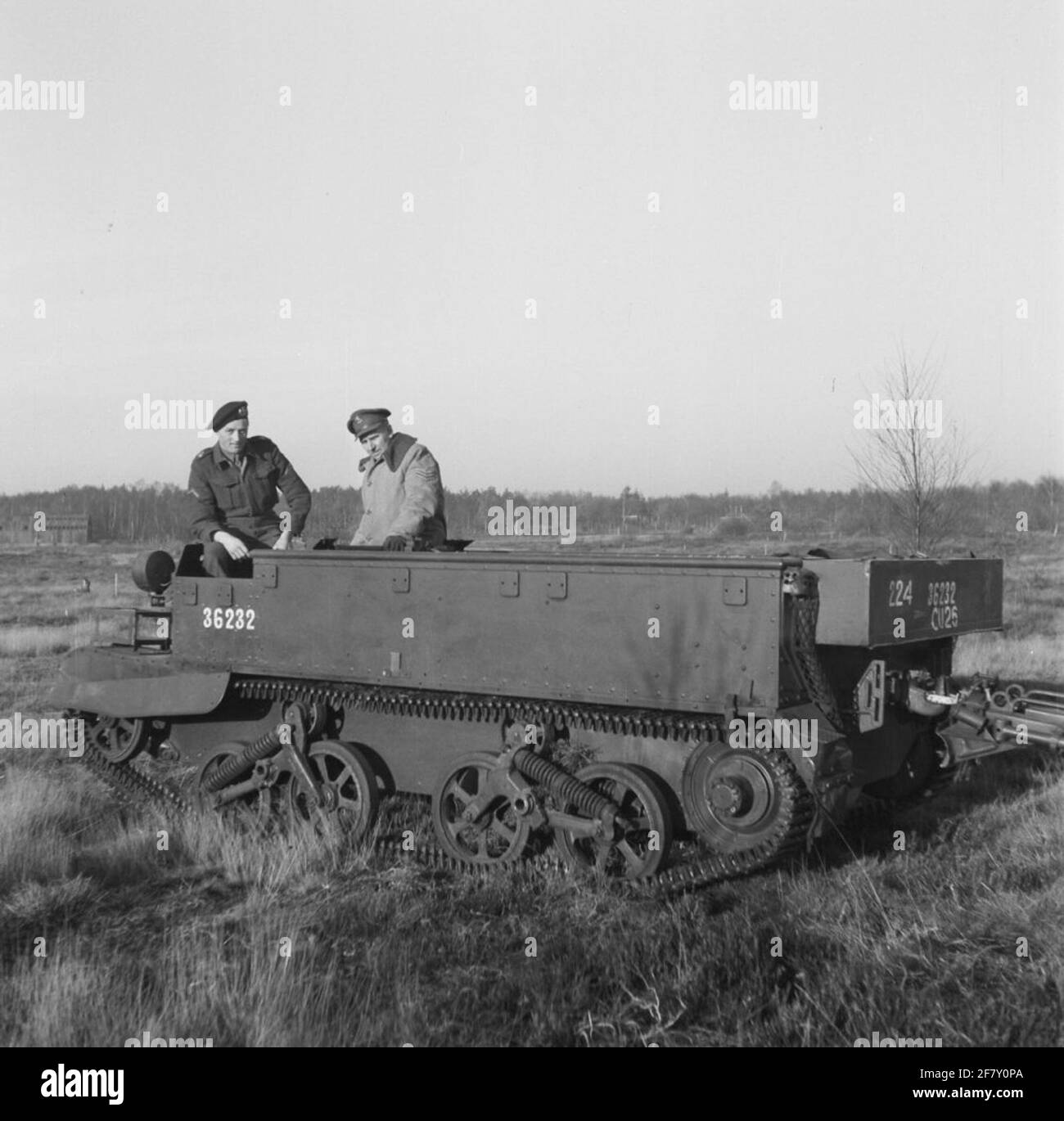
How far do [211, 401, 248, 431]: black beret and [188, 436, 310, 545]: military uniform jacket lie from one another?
0.55ft

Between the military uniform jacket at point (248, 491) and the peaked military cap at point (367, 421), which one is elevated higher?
the peaked military cap at point (367, 421)

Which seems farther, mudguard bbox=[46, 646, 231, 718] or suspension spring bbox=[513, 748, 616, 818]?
mudguard bbox=[46, 646, 231, 718]

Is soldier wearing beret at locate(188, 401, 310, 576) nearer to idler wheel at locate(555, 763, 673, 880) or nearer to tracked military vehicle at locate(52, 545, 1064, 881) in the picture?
tracked military vehicle at locate(52, 545, 1064, 881)

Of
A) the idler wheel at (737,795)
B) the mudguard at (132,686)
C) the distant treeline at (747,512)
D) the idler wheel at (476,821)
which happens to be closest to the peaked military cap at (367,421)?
the mudguard at (132,686)

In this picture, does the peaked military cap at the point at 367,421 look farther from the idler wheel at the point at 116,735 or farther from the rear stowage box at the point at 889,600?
the rear stowage box at the point at 889,600

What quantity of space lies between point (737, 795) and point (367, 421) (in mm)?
3928

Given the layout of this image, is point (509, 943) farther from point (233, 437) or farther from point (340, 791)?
point (233, 437)

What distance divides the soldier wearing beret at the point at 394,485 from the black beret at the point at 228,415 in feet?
2.60

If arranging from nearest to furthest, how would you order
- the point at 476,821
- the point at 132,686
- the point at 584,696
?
the point at 584,696 → the point at 476,821 → the point at 132,686

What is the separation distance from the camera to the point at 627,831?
620 cm

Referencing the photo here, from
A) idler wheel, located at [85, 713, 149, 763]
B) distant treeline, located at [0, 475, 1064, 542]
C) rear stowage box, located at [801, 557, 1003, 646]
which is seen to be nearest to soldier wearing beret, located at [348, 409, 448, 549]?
idler wheel, located at [85, 713, 149, 763]

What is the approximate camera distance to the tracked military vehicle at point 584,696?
5.73 meters

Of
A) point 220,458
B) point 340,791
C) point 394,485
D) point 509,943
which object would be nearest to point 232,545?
point 220,458

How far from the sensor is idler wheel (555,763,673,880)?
6.06 metres
